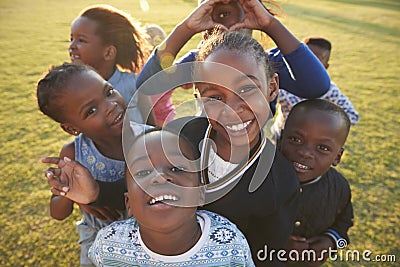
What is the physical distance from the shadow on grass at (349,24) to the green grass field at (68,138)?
58mm

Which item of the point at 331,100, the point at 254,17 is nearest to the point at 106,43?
the point at 254,17

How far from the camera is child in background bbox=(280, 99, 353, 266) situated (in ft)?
5.66

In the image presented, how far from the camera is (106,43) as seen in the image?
2.15 m

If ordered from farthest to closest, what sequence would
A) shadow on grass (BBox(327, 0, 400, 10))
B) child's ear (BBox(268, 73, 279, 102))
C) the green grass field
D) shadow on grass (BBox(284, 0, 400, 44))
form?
1. shadow on grass (BBox(327, 0, 400, 10))
2. shadow on grass (BBox(284, 0, 400, 44))
3. the green grass field
4. child's ear (BBox(268, 73, 279, 102))

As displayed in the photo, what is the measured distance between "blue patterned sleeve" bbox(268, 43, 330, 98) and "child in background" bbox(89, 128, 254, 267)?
25.9 inches

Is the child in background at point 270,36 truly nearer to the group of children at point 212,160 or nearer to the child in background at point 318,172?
the group of children at point 212,160

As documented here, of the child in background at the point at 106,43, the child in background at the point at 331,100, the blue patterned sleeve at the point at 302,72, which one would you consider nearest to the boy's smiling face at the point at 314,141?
the blue patterned sleeve at the point at 302,72

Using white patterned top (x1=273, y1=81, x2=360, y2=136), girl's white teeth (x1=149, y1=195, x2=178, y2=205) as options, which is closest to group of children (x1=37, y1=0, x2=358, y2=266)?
girl's white teeth (x1=149, y1=195, x2=178, y2=205)

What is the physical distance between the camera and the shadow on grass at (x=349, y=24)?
1048 centimetres

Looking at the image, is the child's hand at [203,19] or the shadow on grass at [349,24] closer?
the child's hand at [203,19]

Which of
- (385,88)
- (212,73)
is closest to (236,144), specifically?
(212,73)

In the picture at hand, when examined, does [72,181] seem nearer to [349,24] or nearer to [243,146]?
[243,146]

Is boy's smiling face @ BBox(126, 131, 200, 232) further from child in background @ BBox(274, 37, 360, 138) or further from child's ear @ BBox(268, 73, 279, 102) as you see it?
child in background @ BBox(274, 37, 360, 138)

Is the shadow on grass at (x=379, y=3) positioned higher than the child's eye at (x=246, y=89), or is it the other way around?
the child's eye at (x=246, y=89)
